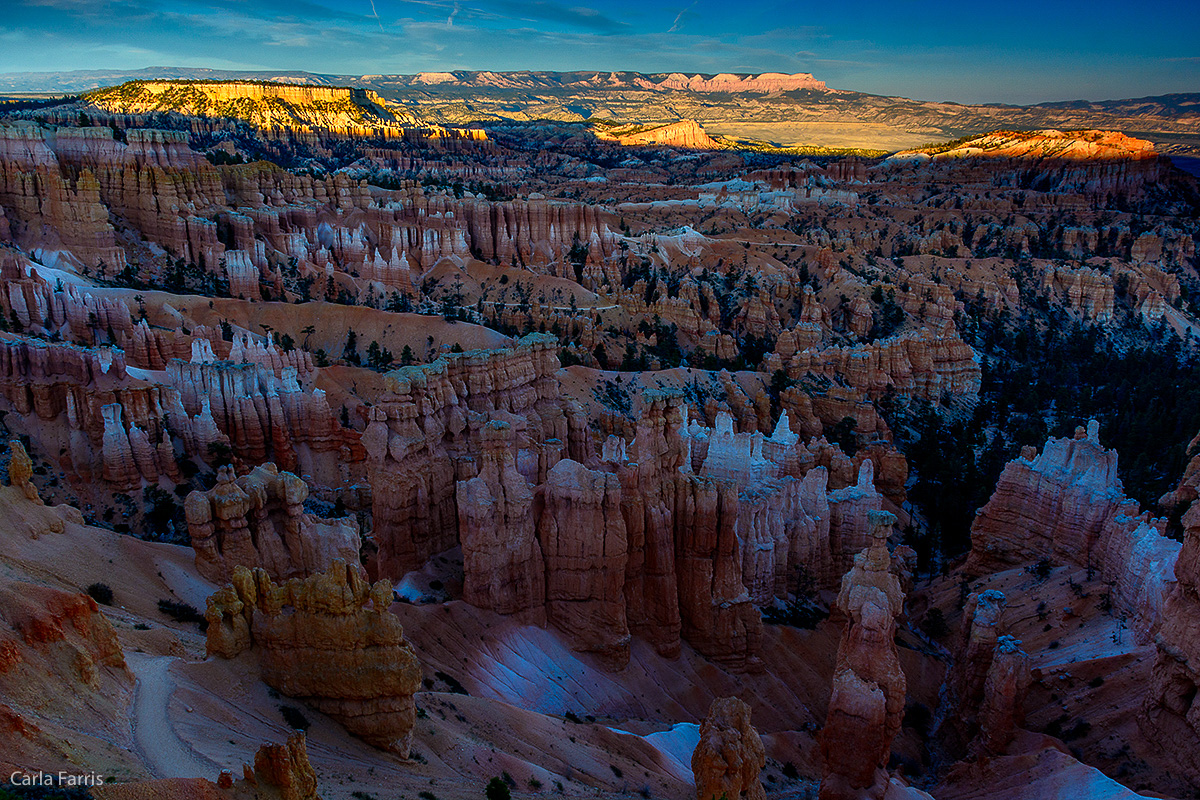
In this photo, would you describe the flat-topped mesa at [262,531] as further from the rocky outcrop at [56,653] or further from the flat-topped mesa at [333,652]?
the rocky outcrop at [56,653]

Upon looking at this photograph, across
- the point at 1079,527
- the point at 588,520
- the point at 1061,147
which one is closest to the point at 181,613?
the point at 588,520

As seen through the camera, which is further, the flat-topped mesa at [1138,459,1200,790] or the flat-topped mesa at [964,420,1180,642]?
the flat-topped mesa at [964,420,1180,642]

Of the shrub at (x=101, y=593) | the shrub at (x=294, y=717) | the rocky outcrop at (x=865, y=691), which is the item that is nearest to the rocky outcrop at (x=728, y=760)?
the rocky outcrop at (x=865, y=691)

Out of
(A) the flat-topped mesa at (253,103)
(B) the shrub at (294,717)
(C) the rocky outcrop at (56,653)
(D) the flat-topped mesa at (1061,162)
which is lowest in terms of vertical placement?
(B) the shrub at (294,717)

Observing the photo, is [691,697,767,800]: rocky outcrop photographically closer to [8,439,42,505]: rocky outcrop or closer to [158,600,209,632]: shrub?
[158,600,209,632]: shrub

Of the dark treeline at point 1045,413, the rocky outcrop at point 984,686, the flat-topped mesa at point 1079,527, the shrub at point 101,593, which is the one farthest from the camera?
the dark treeline at point 1045,413

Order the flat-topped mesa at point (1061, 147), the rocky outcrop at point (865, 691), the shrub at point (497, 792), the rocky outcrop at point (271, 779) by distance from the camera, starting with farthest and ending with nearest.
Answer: the flat-topped mesa at point (1061, 147), the rocky outcrop at point (865, 691), the shrub at point (497, 792), the rocky outcrop at point (271, 779)

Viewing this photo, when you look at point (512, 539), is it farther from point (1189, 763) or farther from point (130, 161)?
point (130, 161)

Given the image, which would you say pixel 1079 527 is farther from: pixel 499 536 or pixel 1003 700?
pixel 499 536

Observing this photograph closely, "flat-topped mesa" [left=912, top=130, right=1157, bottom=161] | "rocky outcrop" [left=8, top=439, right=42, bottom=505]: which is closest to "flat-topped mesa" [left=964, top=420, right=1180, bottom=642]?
"rocky outcrop" [left=8, top=439, right=42, bottom=505]
